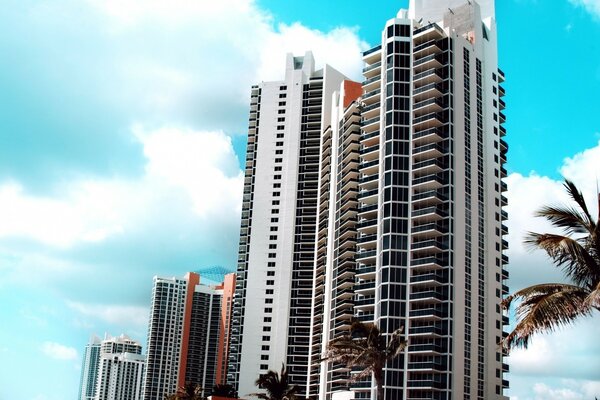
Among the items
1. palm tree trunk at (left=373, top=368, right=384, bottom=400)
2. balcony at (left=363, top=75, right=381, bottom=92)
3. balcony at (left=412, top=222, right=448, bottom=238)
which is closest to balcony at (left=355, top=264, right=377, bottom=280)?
balcony at (left=412, top=222, right=448, bottom=238)

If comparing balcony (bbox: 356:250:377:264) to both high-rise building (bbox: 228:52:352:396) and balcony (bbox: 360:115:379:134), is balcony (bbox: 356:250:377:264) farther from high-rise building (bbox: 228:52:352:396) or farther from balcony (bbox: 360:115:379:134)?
high-rise building (bbox: 228:52:352:396)

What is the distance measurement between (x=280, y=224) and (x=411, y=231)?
1599 inches

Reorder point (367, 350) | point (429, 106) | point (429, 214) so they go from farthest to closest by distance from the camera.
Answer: point (429, 106), point (429, 214), point (367, 350)

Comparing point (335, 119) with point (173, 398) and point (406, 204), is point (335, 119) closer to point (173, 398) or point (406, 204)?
point (406, 204)

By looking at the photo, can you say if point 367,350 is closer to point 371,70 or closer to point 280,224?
point 371,70

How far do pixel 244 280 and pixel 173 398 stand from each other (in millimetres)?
26008

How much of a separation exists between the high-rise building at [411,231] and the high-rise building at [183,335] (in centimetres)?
6444

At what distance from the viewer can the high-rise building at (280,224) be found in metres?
128

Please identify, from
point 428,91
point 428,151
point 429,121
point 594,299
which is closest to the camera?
point 594,299

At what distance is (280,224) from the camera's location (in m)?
135

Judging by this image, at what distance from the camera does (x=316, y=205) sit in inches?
5241

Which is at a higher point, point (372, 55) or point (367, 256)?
point (372, 55)

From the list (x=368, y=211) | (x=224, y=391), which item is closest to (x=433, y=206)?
(x=368, y=211)

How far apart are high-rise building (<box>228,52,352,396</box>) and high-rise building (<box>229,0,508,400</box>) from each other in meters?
0.35
